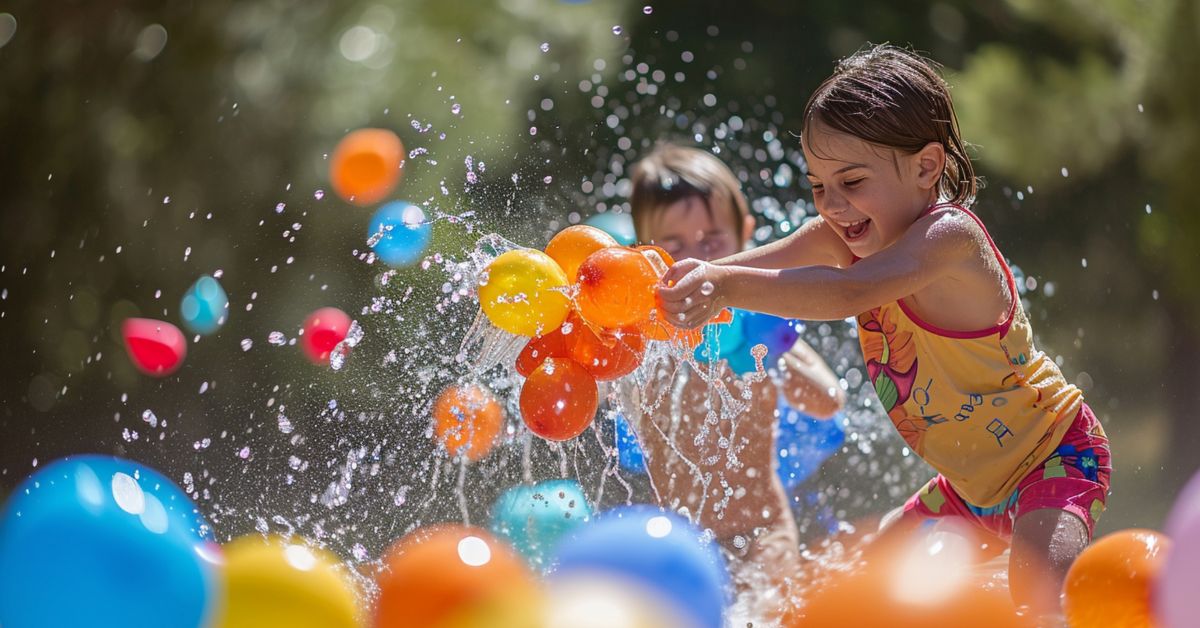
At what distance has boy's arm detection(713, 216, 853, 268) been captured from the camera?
239cm

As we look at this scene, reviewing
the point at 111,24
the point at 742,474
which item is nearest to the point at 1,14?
the point at 111,24

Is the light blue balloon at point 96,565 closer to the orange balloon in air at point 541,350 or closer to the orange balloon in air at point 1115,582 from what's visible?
the orange balloon in air at point 541,350

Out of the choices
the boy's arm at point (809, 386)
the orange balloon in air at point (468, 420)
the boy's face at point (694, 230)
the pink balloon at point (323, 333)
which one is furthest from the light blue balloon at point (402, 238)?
the boy's arm at point (809, 386)

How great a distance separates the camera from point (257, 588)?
1690mm

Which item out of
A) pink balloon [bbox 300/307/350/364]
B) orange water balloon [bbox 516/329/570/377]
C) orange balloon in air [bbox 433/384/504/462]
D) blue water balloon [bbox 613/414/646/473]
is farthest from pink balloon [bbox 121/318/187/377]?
orange water balloon [bbox 516/329/570/377]

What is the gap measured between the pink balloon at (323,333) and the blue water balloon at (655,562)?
179 centimetres

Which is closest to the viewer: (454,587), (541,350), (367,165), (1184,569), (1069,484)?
(1184,569)

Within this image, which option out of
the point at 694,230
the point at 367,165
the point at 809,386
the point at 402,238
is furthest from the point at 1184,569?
the point at 367,165

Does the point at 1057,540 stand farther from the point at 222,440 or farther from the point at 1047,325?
the point at 222,440

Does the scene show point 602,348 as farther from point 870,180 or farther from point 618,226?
point 618,226

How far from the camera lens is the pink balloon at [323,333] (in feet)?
→ 11.7

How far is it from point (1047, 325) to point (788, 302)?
211 cm

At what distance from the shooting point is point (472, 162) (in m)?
3.50

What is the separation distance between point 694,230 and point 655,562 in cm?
132
